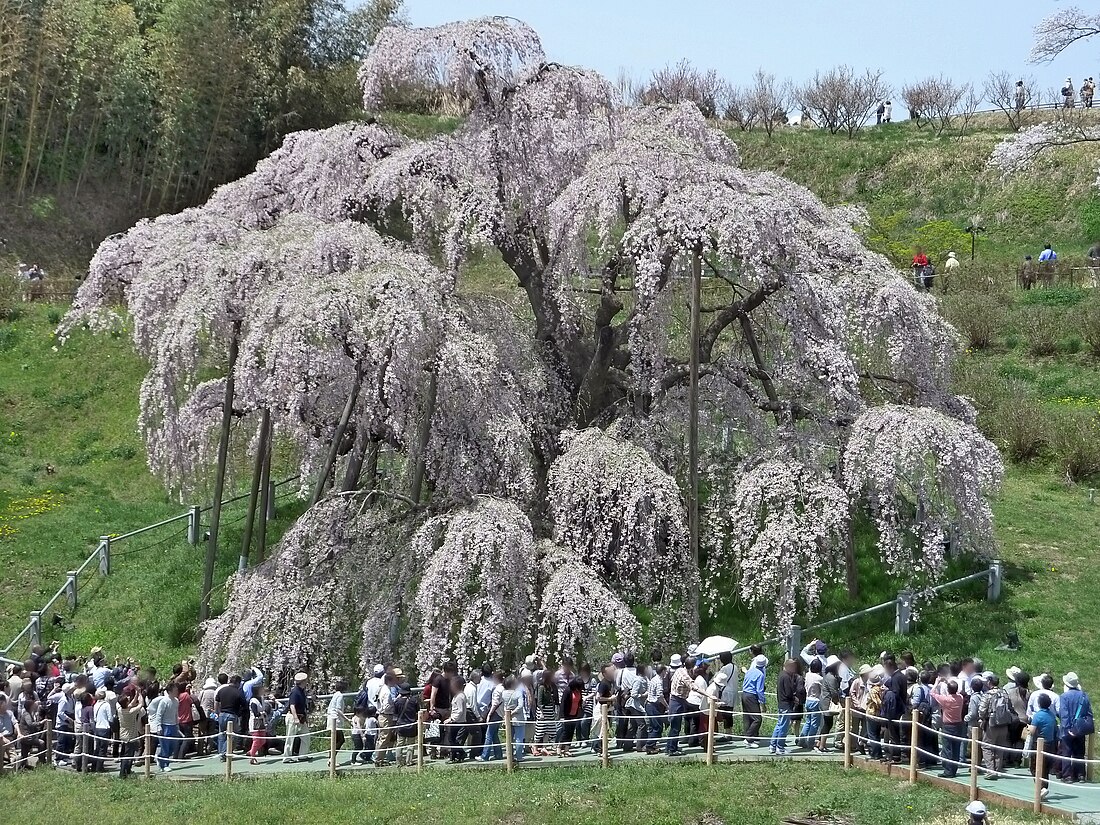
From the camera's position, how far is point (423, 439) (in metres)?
23.9

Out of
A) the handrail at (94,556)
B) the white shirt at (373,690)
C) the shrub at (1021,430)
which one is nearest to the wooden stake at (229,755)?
the white shirt at (373,690)

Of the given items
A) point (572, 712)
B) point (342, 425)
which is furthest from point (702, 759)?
point (342, 425)

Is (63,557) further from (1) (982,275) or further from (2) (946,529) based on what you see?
(1) (982,275)

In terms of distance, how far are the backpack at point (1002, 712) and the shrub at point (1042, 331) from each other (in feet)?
89.9

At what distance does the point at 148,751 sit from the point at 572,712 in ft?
20.7

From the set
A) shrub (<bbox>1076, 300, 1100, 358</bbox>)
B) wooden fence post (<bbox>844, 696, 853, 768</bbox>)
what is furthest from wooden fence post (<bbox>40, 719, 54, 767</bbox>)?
shrub (<bbox>1076, 300, 1100, 358</bbox>)

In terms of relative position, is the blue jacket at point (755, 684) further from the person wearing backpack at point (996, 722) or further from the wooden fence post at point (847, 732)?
the person wearing backpack at point (996, 722)

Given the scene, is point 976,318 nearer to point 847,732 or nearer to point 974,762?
point 847,732

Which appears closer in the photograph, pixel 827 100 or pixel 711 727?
pixel 711 727

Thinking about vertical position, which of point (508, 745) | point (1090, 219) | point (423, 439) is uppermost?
point (1090, 219)

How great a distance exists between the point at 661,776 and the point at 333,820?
4175mm

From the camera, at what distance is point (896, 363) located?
2628 cm

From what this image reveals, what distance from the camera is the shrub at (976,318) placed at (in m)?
43.1

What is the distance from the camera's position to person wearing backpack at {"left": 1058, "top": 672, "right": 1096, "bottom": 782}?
52.4 ft
